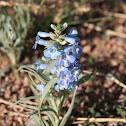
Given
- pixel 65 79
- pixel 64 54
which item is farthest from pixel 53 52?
pixel 65 79

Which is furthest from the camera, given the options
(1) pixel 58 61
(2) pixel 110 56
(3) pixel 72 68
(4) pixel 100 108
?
(2) pixel 110 56

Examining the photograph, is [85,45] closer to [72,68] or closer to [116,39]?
[116,39]

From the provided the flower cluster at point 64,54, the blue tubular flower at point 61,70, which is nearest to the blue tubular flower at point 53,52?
the flower cluster at point 64,54

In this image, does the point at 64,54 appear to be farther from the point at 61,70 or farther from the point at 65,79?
the point at 65,79

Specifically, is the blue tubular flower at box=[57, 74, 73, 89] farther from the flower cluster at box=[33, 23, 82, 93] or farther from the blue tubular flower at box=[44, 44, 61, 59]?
the blue tubular flower at box=[44, 44, 61, 59]

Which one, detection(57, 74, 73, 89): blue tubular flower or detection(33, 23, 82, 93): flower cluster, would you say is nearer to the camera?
detection(33, 23, 82, 93): flower cluster

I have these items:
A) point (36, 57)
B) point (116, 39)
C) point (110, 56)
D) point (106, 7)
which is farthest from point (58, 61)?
point (106, 7)

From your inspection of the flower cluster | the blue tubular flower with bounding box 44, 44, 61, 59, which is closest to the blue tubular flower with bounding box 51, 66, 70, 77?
the flower cluster

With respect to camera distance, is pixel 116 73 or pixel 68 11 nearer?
pixel 116 73

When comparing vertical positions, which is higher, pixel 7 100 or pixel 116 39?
pixel 116 39
